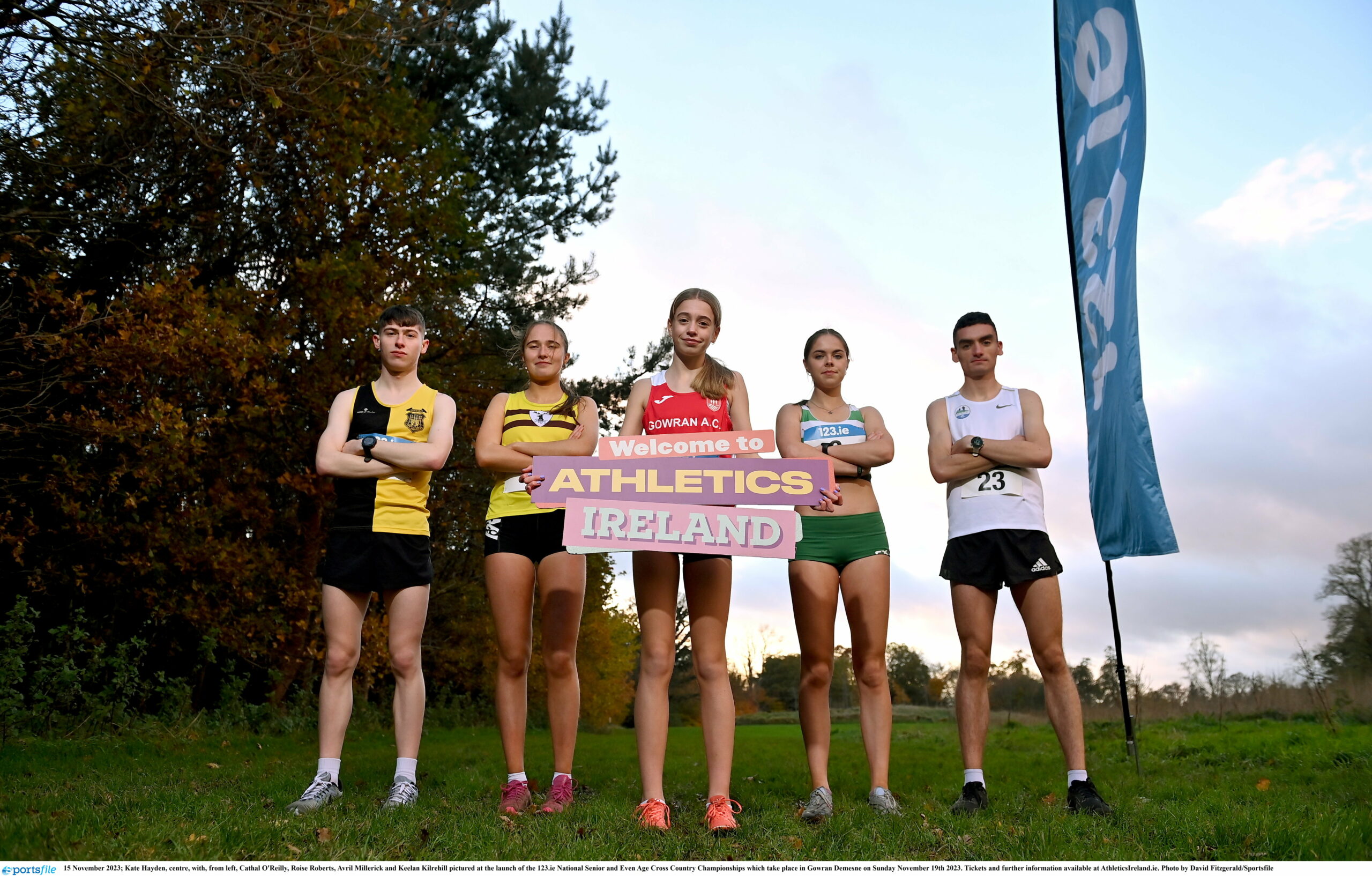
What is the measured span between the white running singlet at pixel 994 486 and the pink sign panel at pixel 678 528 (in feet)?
4.30

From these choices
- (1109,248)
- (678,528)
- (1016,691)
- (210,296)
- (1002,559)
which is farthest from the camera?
(1016,691)

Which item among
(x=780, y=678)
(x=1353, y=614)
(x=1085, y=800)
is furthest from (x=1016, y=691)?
(x=780, y=678)

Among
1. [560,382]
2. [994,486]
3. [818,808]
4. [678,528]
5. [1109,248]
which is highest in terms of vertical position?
[1109,248]

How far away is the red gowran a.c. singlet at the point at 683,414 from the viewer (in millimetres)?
4566

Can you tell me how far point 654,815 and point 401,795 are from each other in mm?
1279

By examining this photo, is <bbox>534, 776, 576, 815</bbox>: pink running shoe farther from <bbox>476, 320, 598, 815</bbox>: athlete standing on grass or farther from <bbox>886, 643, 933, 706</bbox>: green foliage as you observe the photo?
<bbox>886, 643, 933, 706</bbox>: green foliage

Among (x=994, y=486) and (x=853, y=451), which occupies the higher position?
(x=853, y=451)

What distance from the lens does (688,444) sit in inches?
173

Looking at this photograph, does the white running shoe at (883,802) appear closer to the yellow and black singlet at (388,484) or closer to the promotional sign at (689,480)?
the promotional sign at (689,480)

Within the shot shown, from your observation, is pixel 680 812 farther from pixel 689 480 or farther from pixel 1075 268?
pixel 1075 268

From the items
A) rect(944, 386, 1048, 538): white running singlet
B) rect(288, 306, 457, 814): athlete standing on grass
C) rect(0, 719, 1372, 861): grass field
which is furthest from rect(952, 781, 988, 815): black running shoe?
rect(288, 306, 457, 814): athlete standing on grass

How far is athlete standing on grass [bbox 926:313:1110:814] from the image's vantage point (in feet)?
15.7

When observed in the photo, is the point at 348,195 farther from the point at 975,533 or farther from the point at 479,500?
the point at 975,533

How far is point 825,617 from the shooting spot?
4742 millimetres
